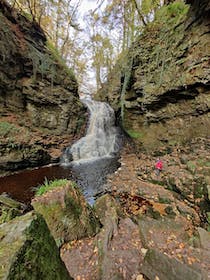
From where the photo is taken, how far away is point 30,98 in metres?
9.89

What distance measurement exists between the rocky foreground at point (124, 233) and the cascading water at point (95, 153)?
1.60 metres

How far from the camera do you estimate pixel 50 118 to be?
34.9 feet

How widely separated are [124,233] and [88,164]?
6.08 metres

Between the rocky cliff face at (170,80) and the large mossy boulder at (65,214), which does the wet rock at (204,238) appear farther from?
the rocky cliff face at (170,80)

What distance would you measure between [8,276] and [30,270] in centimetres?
18

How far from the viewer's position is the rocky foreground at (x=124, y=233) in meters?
1.16

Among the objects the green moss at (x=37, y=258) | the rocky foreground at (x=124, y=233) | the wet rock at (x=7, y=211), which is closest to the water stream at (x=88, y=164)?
the wet rock at (x=7, y=211)

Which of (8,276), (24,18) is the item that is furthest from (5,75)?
→ (8,276)

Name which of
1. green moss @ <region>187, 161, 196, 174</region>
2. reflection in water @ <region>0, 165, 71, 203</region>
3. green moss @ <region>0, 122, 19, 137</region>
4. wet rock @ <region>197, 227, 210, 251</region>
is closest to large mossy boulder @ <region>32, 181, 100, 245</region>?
wet rock @ <region>197, 227, 210, 251</region>

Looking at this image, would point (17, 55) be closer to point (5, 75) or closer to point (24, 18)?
point (5, 75)

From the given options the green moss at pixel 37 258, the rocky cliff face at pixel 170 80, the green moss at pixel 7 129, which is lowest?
the green moss at pixel 37 258

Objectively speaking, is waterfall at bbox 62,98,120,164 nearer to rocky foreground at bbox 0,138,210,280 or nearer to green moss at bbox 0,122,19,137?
green moss at bbox 0,122,19,137

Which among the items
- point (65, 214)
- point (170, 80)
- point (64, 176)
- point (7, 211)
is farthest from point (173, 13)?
point (7, 211)

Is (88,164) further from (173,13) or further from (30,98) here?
(173,13)
